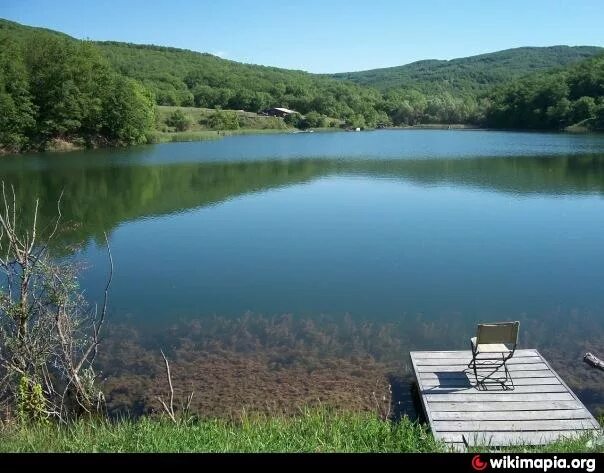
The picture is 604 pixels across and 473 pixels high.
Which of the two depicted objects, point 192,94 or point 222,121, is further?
point 192,94

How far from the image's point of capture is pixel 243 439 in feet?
17.6

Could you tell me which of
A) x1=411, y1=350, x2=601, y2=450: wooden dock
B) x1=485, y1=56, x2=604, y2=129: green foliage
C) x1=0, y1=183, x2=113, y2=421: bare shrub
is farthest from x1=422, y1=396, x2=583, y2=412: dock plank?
x1=485, y1=56, x2=604, y2=129: green foliage

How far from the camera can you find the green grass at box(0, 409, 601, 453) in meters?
4.96

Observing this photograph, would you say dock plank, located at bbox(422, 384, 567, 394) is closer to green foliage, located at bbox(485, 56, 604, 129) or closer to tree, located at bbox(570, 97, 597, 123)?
green foliage, located at bbox(485, 56, 604, 129)

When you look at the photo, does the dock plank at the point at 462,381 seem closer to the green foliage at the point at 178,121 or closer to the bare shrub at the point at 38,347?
the bare shrub at the point at 38,347

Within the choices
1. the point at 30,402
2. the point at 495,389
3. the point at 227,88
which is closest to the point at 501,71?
the point at 227,88

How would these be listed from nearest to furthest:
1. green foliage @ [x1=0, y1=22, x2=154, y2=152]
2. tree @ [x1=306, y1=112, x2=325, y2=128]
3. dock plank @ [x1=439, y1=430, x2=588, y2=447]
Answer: dock plank @ [x1=439, y1=430, x2=588, y2=447] → green foliage @ [x1=0, y1=22, x2=154, y2=152] → tree @ [x1=306, y1=112, x2=325, y2=128]

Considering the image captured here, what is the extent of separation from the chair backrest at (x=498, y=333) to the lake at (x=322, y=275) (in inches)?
52.5

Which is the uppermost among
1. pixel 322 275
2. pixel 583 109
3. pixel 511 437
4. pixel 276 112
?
pixel 276 112

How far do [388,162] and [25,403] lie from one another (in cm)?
3514

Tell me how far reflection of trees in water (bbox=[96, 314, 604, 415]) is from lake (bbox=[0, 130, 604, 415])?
34 millimetres

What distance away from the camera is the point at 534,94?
306 ft

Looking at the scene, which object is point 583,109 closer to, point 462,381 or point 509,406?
point 462,381

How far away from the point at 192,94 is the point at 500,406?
99497mm
